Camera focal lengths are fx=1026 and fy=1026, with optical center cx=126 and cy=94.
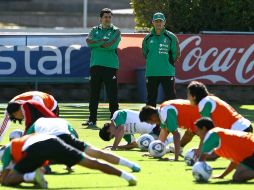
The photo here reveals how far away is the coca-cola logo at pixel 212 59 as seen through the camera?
88.9 feet

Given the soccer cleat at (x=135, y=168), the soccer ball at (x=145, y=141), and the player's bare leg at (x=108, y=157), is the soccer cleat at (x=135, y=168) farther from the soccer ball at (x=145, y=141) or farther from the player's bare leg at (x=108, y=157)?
the soccer ball at (x=145, y=141)

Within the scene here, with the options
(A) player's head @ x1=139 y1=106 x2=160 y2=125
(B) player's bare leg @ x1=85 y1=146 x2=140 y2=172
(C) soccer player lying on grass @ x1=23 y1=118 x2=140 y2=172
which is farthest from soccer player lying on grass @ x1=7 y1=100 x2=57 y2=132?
(A) player's head @ x1=139 y1=106 x2=160 y2=125

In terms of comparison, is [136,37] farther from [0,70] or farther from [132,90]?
[0,70]

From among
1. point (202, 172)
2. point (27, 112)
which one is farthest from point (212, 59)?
point (202, 172)

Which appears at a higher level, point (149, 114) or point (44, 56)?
point (149, 114)

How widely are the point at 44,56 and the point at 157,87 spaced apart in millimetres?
7923

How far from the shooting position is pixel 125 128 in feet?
54.8

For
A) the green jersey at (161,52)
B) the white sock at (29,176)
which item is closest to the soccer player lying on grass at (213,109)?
the white sock at (29,176)

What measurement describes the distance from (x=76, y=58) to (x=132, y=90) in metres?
1.73

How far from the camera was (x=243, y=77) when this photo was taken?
27328 mm

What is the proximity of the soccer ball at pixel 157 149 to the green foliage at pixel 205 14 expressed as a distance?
1410 centimetres

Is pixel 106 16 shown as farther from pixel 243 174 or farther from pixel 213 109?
pixel 243 174

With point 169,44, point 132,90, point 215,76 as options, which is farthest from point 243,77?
point 169,44

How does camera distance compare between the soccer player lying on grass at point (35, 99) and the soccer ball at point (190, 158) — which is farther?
the soccer player lying on grass at point (35, 99)
